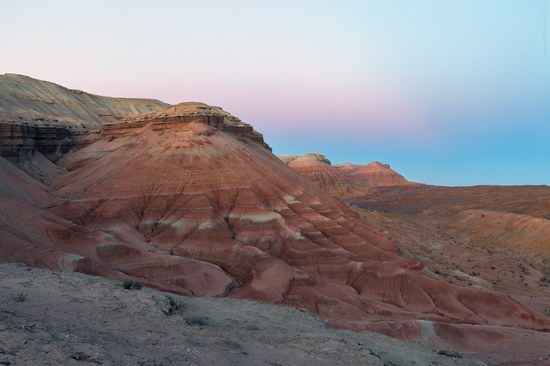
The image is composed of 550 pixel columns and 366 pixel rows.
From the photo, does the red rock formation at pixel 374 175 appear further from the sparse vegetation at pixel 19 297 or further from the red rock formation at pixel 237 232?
the sparse vegetation at pixel 19 297

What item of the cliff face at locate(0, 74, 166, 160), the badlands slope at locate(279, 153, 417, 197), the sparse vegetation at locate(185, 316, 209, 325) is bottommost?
the sparse vegetation at locate(185, 316, 209, 325)

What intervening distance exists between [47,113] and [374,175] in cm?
13232

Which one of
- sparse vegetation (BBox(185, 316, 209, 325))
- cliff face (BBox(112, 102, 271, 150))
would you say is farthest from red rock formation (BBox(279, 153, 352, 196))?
sparse vegetation (BBox(185, 316, 209, 325))

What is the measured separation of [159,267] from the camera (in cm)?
3159

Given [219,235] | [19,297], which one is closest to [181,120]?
[219,235]

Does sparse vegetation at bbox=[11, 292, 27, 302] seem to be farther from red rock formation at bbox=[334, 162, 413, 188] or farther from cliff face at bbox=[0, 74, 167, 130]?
red rock formation at bbox=[334, 162, 413, 188]

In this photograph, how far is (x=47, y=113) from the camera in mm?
80875

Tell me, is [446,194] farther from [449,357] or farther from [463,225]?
[449,357]

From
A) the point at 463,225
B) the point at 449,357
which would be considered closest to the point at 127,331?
the point at 449,357

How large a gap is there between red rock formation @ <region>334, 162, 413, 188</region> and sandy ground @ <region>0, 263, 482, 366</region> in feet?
528

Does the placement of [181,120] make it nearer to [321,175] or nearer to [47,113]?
[47,113]

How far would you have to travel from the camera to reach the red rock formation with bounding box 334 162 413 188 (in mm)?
180000

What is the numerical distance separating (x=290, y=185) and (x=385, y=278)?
1663 centimetres

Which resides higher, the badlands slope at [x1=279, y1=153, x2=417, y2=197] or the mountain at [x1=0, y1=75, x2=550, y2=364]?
the badlands slope at [x1=279, y1=153, x2=417, y2=197]
